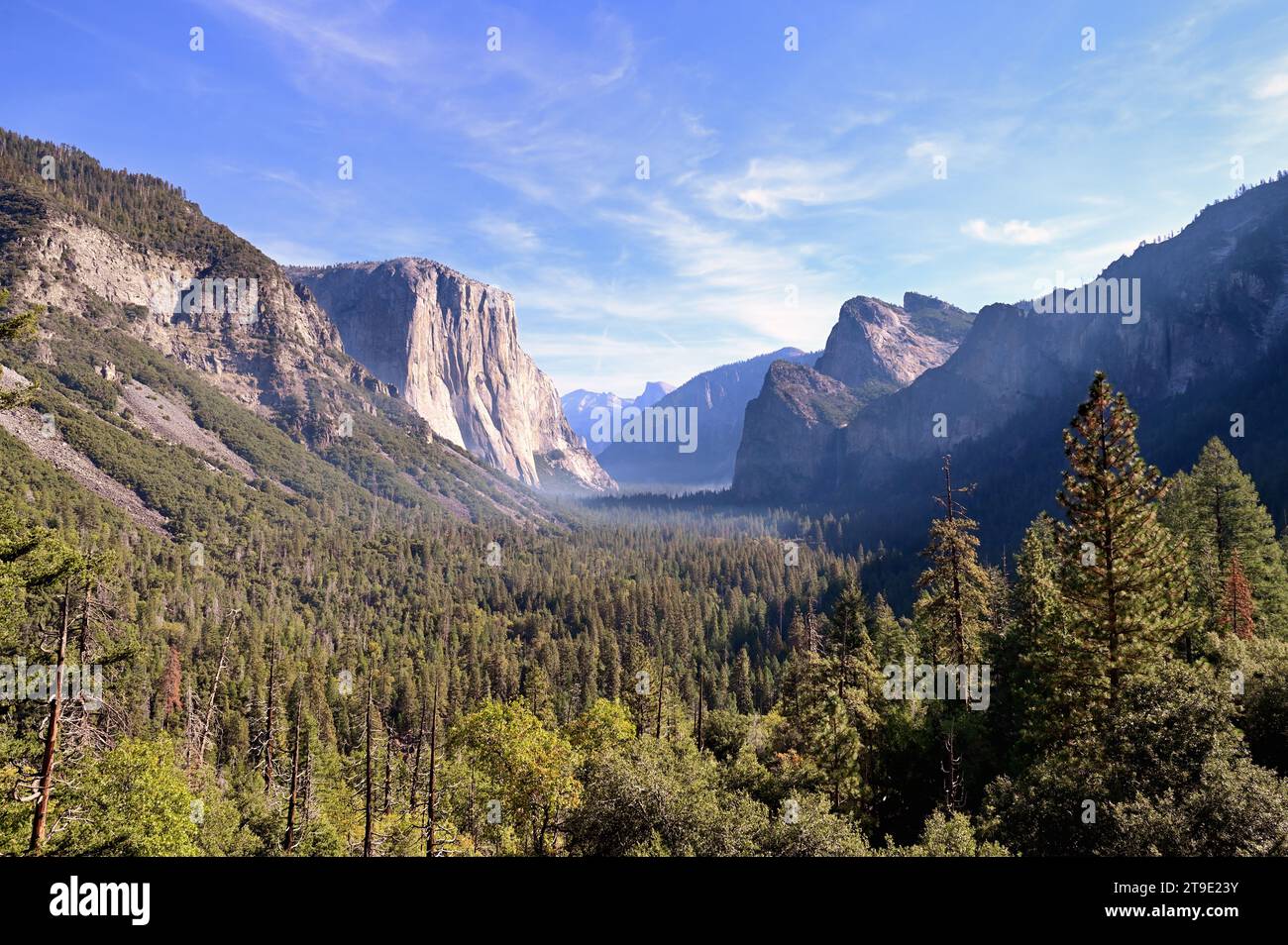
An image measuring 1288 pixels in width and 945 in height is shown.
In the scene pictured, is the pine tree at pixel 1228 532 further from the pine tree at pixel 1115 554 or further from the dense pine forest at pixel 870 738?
the pine tree at pixel 1115 554

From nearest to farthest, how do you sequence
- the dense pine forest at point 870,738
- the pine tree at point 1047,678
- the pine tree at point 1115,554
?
1. the dense pine forest at point 870,738
2. the pine tree at point 1115,554
3. the pine tree at point 1047,678

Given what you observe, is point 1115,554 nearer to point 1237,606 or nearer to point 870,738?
point 870,738

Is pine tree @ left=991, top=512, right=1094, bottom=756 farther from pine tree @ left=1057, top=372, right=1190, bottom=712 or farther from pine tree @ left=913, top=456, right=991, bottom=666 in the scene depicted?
pine tree @ left=913, top=456, right=991, bottom=666

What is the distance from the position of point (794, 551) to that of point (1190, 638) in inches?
6286

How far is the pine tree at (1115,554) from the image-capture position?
2195 centimetres

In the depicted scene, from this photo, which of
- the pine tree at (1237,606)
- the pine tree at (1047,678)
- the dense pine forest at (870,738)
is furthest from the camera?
the pine tree at (1237,606)

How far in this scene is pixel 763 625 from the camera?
130500 millimetres

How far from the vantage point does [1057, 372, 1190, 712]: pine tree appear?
2195 centimetres

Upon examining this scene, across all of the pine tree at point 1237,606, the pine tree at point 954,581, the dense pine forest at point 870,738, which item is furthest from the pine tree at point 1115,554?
the pine tree at point 1237,606

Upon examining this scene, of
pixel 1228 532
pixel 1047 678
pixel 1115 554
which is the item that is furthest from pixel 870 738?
pixel 1228 532

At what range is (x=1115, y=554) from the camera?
2267 centimetres

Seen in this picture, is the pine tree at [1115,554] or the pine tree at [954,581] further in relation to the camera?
the pine tree at [954,581]

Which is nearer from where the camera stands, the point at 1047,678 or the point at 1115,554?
the point at 1115,554

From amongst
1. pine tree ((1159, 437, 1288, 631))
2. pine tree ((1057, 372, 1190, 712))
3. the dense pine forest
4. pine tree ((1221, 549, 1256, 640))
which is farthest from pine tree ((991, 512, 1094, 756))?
pine tree ((1159, 437, 1288, 631))
